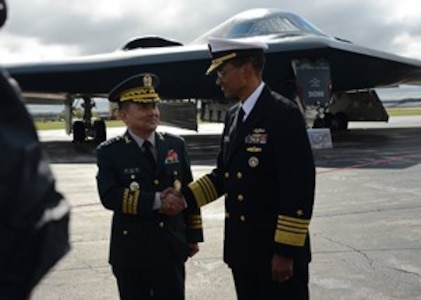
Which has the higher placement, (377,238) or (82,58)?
(82,58)

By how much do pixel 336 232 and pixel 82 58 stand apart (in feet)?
44.9

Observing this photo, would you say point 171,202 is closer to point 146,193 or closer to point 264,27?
point 146,193

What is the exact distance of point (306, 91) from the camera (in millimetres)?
16016

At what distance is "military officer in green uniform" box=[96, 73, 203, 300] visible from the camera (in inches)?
128

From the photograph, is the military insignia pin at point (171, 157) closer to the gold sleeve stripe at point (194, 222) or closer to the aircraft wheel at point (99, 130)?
the gold sleeve stripe at point (194, 222)

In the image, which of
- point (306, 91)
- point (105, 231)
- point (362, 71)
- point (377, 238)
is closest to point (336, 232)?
point (377, 238)

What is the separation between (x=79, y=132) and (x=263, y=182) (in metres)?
20.0

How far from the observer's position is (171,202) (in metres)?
3.16

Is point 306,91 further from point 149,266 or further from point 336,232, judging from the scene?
point 149,266

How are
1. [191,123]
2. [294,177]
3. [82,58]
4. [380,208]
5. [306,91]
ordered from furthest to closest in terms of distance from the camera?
[191,123], [82,58], [306,91], [380,208], [294,177]

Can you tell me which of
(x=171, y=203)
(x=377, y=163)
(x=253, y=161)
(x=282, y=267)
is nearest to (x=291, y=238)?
(x=282, y=267)

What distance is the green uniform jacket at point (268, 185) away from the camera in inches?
114

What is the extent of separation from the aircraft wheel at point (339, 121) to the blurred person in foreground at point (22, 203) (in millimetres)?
24874

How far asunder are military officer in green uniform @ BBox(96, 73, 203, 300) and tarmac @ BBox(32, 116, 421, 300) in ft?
1.38
